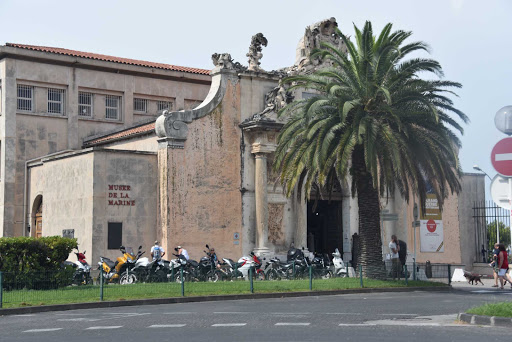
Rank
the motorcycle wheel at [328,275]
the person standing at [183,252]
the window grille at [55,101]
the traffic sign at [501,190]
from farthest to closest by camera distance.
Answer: the window grille at [55,101]
the person standing at [183,252]
the motorcycle wheel at [328,275]
the traffic sign at [501,190]

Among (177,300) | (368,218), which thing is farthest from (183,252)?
(177,300)

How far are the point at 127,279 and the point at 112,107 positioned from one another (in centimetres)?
1752

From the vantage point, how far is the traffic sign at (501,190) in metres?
13.5

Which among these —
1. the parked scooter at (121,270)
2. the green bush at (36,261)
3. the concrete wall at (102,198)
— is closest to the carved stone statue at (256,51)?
the concrete wall at (102,198)

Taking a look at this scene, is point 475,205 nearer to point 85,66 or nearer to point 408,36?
point 408,36

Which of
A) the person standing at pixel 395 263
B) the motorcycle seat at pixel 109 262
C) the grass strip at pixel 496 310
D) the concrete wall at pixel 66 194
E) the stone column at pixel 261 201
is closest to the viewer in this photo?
the grass strip at pixel 496 310

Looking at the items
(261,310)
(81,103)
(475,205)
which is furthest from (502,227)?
(261,310)

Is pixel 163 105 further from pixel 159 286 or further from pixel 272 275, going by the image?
pixel 159 286

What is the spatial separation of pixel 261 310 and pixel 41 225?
21380 millimetres

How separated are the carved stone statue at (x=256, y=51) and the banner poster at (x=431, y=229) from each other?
1163cm

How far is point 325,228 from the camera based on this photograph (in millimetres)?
41719

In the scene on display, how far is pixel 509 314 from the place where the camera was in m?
15.8

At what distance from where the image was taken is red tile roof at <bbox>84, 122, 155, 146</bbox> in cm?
3764

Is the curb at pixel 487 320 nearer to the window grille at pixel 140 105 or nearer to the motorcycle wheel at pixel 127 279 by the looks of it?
the motorcycle wheel at pixel 127 279
